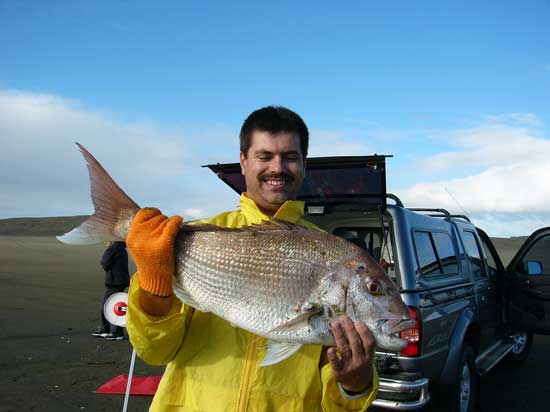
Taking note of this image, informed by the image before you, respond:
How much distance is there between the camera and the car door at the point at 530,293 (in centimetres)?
702

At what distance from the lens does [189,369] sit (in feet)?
7.56

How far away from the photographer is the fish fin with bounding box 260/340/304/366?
213 centimetres

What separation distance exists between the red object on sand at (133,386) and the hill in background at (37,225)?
148 ft

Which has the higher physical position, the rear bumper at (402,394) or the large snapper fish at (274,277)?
the large snapper fish at (274,277)

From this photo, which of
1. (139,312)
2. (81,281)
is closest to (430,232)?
(139,312)

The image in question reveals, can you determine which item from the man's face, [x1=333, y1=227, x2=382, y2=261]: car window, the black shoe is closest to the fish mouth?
the man's face

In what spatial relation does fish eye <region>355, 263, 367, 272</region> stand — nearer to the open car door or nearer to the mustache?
the mustache

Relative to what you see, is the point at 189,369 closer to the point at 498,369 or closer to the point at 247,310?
the point at 247,310

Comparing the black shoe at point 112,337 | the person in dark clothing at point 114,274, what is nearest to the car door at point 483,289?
the person in dark clothing at point 114,274

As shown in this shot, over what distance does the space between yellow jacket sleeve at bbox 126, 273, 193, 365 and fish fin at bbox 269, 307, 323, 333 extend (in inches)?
17.9

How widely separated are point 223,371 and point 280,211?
33.8 inches

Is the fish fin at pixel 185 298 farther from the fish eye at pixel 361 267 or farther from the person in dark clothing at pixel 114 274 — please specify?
the person in dark clothing at pixel 114 274

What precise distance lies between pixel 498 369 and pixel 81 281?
50.3 ft

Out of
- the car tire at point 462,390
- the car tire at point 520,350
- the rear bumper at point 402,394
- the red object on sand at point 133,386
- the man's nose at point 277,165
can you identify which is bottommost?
the car tire at point 520,350
